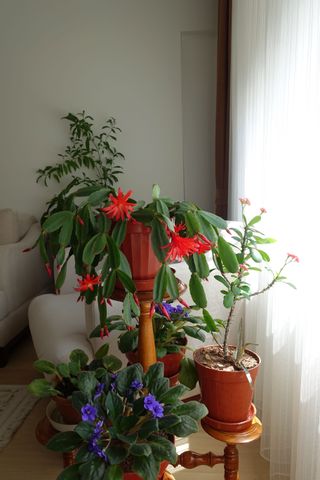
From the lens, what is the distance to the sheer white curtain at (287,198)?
1.15 meters

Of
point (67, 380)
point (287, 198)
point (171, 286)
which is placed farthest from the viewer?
point (287, 198)

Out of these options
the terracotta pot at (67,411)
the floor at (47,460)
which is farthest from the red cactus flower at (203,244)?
the floor at (47,460)

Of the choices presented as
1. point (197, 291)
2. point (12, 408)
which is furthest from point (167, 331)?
point (12, 408)

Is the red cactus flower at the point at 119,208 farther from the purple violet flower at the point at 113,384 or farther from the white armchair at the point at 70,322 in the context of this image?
the white armchair at the point at 70,322

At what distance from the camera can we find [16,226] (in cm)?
307

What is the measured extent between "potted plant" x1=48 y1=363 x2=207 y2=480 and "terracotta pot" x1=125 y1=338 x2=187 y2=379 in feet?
0.56

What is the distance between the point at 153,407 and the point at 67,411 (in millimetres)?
381

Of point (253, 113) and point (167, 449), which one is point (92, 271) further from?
point (253, 113)

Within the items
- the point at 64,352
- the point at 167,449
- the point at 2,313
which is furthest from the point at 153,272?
the point at 2,313

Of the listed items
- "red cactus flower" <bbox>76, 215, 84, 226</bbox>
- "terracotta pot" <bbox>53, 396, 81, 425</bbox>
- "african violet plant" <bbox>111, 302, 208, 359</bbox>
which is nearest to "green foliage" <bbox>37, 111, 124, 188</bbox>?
"african violet plant" <bbox>111, 302, 208, 359</bbox>

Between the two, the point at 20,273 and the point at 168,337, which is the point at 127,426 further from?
the point at 20,273

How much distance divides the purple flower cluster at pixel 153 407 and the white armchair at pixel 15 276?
6.28 feet

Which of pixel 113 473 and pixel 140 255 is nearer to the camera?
pixel 113 473

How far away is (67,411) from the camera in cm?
108
